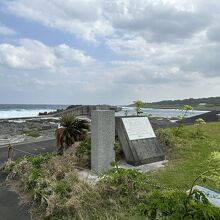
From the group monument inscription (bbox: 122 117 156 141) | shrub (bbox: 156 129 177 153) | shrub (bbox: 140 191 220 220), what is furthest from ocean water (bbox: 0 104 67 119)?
shrub (bbox: 140 191 220 220)

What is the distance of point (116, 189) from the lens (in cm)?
752

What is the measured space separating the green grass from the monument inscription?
1068 millimetres

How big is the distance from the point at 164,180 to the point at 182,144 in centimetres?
418

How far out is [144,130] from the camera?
11.7 meters

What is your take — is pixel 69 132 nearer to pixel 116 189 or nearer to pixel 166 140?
pixel 166 140

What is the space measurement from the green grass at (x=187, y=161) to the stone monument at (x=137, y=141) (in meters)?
0.60

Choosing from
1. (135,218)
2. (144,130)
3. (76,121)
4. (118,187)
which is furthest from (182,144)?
(135,218)

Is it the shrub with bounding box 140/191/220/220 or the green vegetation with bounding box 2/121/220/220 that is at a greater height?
the shrub with bounding box 140/191/220/220

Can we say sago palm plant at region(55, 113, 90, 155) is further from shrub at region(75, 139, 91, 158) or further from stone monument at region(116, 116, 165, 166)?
stone monument at region(116, 116, 165, 166)

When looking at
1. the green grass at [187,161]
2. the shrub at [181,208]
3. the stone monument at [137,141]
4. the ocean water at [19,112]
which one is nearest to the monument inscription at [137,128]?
the stone monument at [137,141]

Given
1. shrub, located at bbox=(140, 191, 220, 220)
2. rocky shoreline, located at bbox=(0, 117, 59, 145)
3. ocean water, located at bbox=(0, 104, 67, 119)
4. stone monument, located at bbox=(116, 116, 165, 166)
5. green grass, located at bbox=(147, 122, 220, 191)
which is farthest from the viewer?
ocean water, located at bbox=(0, 104, 67, 119)

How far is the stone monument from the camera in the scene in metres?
10.9

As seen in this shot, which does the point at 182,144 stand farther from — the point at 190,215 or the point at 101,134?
the point at 190,215

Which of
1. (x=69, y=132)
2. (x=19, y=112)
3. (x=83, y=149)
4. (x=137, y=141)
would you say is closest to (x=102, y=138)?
(x=83, y=149)
